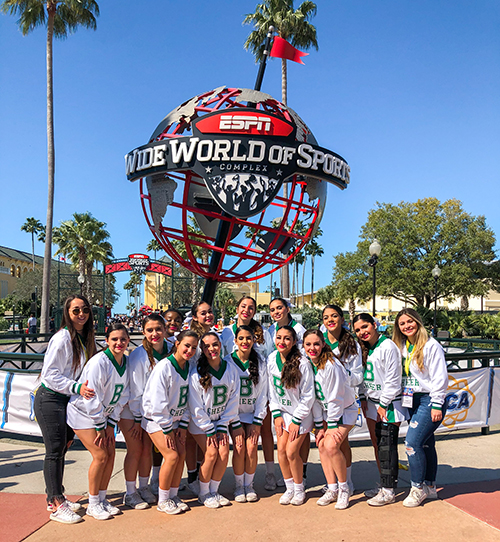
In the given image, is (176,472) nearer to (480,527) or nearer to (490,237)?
(480,527)

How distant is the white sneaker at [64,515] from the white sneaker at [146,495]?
Answer: 1.73 feet

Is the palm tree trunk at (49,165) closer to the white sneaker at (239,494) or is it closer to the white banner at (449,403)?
the white banner at (449,403)

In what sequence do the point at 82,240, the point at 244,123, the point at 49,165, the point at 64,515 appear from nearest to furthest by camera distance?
1. the point at 64,515
2. the point at 244,123
3. the point at 49,165
4. the point at 82,240

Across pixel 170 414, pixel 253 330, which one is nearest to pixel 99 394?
pixel 170 414

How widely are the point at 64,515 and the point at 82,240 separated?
35115 millimetres

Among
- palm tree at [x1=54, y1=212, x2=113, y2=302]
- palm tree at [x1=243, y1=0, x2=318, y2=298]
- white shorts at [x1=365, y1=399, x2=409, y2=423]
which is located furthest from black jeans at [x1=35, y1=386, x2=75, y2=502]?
palm tree at [x1=54, y1=212, x2=113, y2=302]

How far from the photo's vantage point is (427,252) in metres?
32.6

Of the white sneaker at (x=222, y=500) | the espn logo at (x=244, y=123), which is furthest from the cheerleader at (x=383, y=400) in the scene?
the espn logo at (x=244, y=123)

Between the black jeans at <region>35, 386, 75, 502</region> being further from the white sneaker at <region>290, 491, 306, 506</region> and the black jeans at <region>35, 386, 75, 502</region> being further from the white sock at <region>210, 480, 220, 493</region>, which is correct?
the white sneaker at <region>290, 491, 306, 506</region>

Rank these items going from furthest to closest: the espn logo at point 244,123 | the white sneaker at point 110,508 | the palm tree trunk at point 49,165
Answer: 1. the palm tree trunk at point 49,165
2. the espn logo at point 244,123
3. the white sneaker at point 110,508

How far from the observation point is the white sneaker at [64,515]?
3.59 metres

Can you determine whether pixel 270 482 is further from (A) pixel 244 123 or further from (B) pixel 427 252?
(B) pixel 427 252

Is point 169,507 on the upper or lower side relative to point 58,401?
lower

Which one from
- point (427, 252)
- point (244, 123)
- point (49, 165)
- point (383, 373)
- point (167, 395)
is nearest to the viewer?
point (167, 395)
